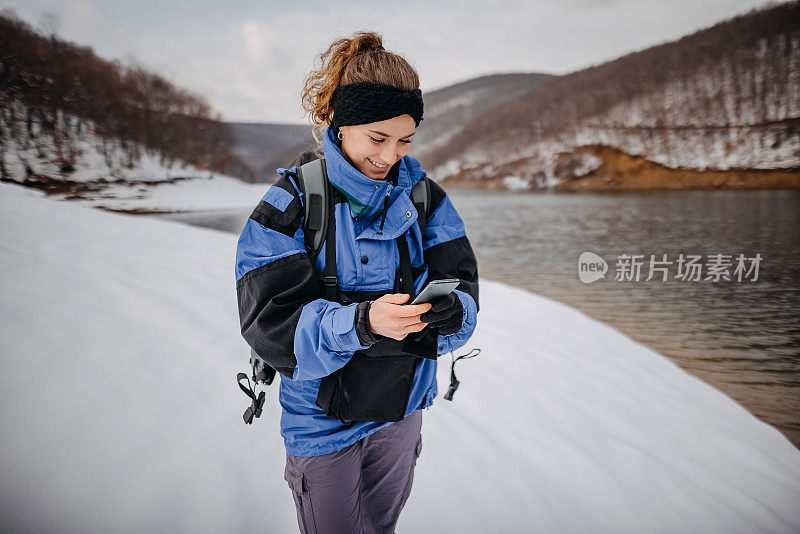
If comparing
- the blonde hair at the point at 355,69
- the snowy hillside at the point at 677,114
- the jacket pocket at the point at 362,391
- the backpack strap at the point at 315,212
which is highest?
the snowy hillside at the point at 677,114

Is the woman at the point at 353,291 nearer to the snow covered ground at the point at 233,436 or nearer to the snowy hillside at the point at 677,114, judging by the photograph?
the snow covered ground at the point at 233,436

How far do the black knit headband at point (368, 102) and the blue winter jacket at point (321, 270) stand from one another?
0.40ft

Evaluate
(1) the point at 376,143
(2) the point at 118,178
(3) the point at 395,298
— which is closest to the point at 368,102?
(1) the point at 376,143

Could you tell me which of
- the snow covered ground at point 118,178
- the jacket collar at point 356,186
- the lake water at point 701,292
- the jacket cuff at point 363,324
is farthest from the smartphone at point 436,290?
the snow covered ground at point 118,178

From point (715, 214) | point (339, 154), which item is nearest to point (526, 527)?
point (339, 154)

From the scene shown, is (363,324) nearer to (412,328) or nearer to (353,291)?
(412,328)

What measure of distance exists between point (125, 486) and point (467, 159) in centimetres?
8589

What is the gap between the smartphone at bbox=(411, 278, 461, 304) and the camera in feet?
2.93

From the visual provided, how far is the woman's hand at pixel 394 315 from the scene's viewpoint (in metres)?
0.89

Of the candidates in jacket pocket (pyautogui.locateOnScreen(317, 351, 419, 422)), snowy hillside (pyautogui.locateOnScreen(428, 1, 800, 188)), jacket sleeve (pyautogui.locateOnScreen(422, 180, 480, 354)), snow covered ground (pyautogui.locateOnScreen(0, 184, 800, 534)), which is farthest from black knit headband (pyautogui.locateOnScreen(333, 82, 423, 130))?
snowy hillside (pyautogui.locateOnScreen(428, 1, 800, 188))

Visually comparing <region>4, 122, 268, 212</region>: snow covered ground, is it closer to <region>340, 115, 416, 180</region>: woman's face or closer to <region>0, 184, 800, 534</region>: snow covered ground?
<region>0, 184, 800, 534</region>: snow covered ground

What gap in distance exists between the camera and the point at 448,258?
1.31 meters

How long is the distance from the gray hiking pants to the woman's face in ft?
3.38

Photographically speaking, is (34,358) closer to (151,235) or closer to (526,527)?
(526,527)
